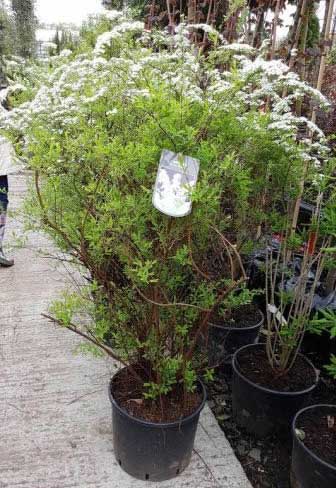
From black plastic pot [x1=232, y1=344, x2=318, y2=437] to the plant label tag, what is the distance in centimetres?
130

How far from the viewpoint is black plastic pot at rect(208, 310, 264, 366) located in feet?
9.30

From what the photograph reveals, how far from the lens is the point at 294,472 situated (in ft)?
6.77

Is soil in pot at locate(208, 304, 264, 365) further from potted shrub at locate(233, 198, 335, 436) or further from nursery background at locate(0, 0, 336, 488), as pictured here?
potted shrub at locate(233, 198, 335, 436)

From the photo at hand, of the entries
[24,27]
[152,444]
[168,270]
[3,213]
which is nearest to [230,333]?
[152,444]

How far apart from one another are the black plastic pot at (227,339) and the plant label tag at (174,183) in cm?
145

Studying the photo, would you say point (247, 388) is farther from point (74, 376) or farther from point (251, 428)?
point (74, 376)

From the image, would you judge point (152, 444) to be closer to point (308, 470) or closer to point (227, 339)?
point (308, 470)

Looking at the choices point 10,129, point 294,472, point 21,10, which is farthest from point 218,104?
point 21,10

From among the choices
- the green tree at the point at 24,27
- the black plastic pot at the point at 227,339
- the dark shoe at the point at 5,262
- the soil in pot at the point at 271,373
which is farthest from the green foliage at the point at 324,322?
the green tree at the point at 24,27

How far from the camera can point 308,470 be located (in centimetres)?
195

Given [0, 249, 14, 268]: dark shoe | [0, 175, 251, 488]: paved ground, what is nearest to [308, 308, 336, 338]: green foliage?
[0, 175, 251, 488]: paved ground

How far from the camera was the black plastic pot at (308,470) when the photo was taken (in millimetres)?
1865

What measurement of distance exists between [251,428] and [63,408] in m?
1.05

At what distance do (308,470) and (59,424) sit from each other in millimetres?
1276
